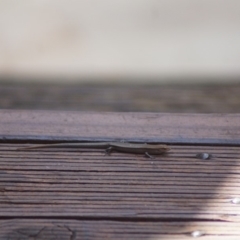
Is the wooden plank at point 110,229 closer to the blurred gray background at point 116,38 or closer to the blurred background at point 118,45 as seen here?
the blurred background at point 118,45

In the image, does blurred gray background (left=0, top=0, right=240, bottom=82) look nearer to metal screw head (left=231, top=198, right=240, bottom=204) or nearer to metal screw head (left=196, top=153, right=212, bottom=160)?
metal screw head (left=196, top=153, right=212, bottom=160)

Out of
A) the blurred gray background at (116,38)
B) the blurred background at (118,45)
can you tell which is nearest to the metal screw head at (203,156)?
the blurred background at (118,45)

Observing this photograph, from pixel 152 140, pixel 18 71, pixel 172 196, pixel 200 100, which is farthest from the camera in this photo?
pixel 18 71

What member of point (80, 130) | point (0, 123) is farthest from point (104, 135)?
point (0, 123)

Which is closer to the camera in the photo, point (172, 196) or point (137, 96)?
point (172, 196)

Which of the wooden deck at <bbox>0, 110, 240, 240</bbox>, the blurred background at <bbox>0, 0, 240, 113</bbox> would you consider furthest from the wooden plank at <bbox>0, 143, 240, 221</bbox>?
the blurred background at <bbox>0, 0, 240, 113</bbox>

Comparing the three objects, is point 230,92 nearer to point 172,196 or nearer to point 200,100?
point 200,100
